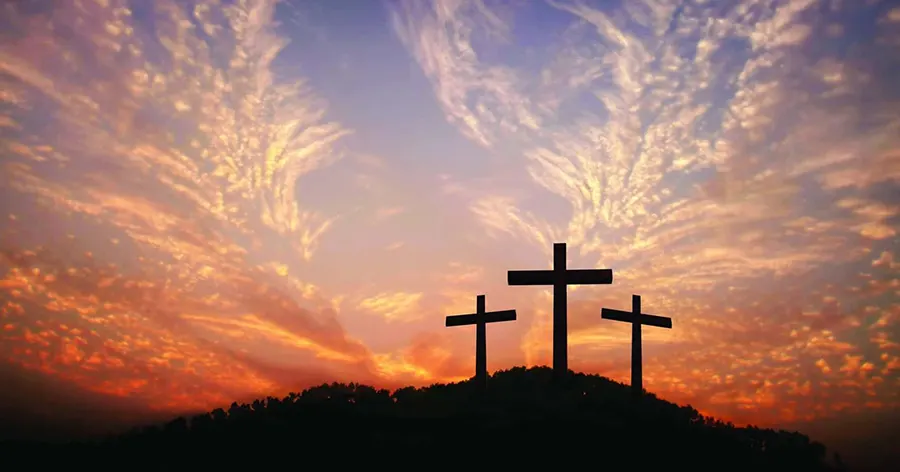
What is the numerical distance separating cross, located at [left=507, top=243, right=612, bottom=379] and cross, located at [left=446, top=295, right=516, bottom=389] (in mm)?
1586

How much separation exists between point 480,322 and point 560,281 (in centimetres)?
337

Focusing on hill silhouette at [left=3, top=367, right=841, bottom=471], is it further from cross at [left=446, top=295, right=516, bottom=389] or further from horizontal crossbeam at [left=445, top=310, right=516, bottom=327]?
horizontal crossbeam at [left=445, top=310, right=516, bottom=327]

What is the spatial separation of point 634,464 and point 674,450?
195 cm

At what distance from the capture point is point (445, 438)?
16.4 m

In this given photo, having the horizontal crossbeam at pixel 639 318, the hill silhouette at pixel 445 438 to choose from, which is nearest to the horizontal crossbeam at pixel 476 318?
the hill silhouette at pixel 445 438

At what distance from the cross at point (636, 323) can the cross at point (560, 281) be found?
6.92 ft

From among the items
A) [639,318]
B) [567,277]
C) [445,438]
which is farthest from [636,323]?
[445,438]

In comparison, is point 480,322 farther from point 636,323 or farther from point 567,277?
point 636,323

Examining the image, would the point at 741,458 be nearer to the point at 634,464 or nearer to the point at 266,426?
the point at 634,464

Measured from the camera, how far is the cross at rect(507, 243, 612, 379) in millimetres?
23484

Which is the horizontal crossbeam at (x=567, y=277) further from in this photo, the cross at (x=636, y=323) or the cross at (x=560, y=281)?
the cross at (x=636, y=323)

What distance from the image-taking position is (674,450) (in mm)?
16312

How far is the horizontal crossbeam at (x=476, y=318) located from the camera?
24.5m

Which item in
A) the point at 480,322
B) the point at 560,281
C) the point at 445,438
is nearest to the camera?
A: the point at 445,438
